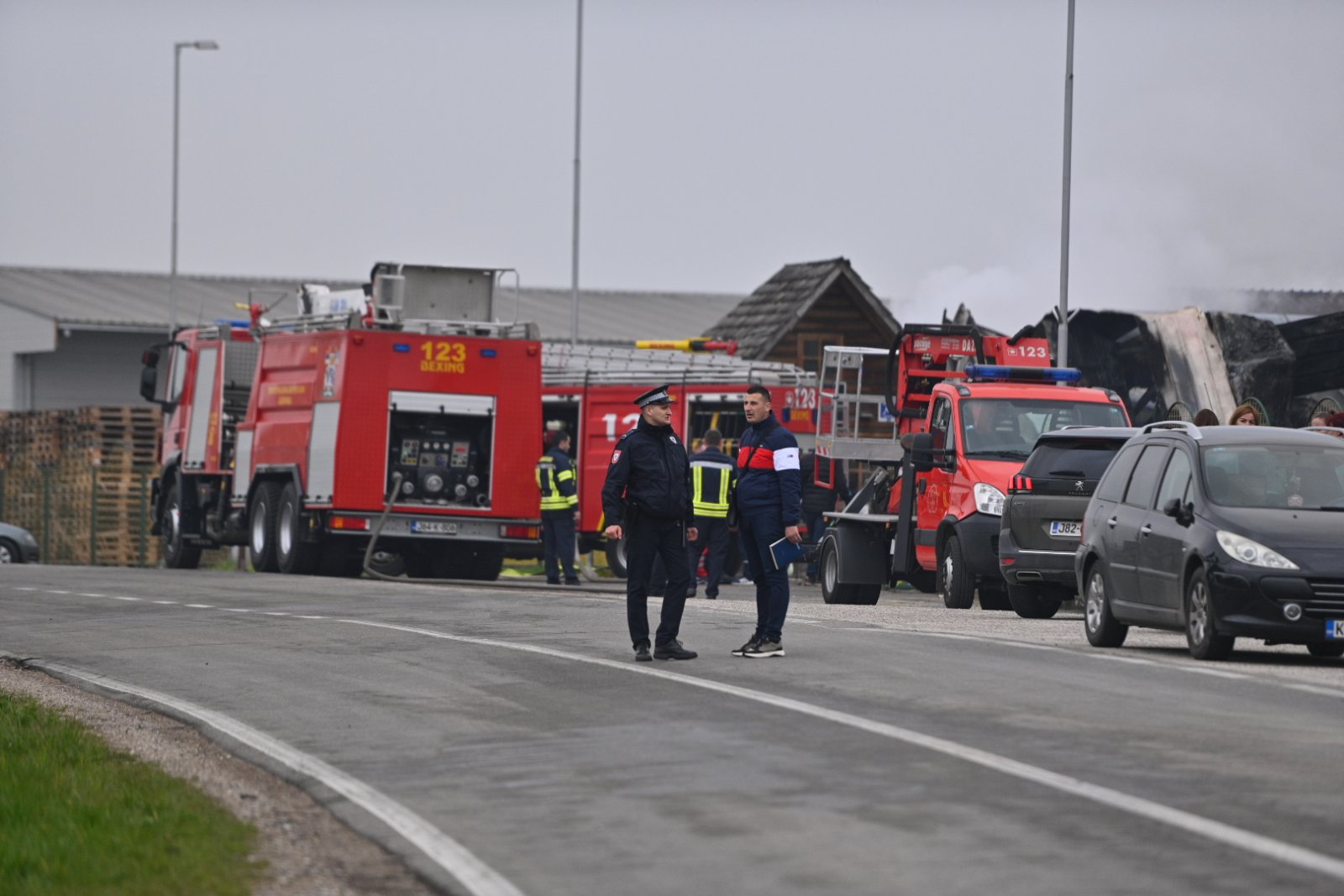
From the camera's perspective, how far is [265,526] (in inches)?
1210

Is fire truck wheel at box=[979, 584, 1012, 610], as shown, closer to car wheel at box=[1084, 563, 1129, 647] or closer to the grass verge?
car wheel at box=[1084, 563, 1129, 647]

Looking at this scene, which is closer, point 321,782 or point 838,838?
point 838,838

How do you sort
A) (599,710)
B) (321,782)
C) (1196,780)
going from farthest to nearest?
1. (599,710)
2. (321,782)
3. (1196,780)

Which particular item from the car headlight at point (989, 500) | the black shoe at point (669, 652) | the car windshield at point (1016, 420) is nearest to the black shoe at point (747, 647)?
the black shoe at point (669, 652)

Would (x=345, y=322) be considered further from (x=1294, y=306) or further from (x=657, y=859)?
(x=657, y=859)

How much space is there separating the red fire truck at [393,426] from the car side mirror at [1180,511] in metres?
15.2

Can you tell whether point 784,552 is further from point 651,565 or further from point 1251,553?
point 1251,553

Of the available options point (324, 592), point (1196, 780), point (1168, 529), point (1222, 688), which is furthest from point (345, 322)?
point (1196, 780)

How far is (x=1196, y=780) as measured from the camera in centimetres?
938

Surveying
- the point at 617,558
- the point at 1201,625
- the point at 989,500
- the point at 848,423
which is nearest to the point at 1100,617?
the point at 1201,625

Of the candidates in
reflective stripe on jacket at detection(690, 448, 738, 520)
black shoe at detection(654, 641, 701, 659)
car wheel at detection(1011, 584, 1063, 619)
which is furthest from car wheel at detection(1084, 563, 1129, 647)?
reflective stripe on jacket at detection(690, 448, 738, 520)

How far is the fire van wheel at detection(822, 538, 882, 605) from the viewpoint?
2505 cm

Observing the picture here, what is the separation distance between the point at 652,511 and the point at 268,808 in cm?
543

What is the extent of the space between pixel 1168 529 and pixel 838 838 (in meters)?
7.73
